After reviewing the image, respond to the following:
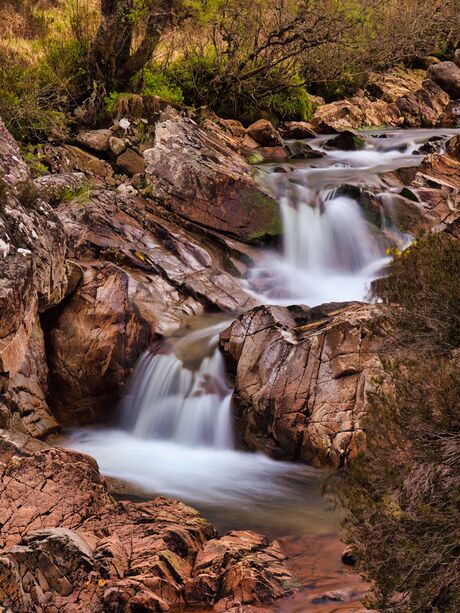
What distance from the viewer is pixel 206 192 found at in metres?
13.4

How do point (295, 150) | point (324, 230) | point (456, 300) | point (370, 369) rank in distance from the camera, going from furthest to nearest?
point (295, 150), point (324, 230), point (370, 369), point (456, 300)

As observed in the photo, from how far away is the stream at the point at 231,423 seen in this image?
255 inches

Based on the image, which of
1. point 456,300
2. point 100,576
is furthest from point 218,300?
point 100,576

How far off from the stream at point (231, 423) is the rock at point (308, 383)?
27 cm

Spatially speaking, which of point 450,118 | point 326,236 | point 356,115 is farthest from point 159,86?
point 450,118

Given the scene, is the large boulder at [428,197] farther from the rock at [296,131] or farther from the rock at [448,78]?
the rock at [448,78]

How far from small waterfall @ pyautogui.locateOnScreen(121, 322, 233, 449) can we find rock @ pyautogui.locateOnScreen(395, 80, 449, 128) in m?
15.4

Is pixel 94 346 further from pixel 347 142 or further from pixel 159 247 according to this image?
pixel 347 142

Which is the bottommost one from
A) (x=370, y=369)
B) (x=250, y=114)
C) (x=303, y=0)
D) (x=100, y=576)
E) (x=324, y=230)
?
(x=100, y=576)

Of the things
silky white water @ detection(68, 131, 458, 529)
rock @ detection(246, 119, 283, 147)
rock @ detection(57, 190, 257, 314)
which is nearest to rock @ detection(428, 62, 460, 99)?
rock @ detection(246, 119, 283, 147)

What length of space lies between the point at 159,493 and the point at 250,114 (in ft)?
44.8

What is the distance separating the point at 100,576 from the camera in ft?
16.0

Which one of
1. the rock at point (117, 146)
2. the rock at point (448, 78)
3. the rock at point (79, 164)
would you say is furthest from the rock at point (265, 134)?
the rock at point (448, 78)

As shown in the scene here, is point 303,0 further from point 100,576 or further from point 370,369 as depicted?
point 100,576
